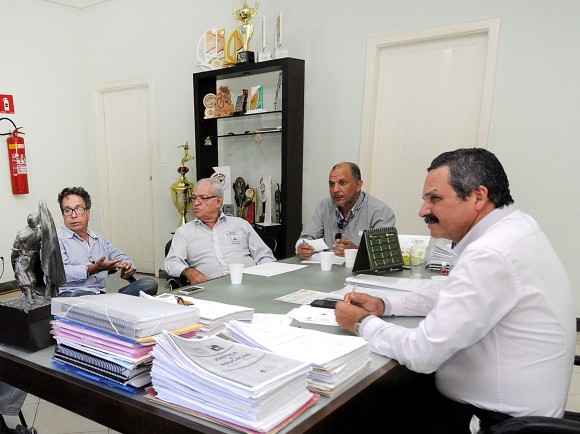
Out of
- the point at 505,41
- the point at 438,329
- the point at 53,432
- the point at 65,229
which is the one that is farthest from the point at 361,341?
the point at 505,41

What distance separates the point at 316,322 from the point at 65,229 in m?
1.79

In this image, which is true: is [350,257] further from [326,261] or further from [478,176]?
[478,176]

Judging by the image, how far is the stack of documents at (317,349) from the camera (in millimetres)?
932

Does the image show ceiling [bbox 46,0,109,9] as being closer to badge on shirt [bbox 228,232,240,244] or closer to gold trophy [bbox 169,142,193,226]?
gold trophy [bbox 169,142,193,226]

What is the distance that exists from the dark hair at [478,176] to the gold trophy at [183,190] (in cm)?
378

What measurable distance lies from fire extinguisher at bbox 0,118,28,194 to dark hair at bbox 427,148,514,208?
4929 millimetres

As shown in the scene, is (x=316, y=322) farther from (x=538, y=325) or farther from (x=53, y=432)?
(x=53, y=432)

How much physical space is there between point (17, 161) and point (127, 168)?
116 centimetres

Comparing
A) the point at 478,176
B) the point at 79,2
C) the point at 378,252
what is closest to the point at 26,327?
the point at 478,176

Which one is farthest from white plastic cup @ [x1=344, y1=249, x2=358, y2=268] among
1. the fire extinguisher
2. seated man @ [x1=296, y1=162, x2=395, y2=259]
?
the fire extinguisher

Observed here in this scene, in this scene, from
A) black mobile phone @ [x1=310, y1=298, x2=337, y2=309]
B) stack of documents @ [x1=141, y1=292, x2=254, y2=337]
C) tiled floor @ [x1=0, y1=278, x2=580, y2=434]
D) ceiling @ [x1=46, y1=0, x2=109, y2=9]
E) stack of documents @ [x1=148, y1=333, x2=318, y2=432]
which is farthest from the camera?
ceiling @ [x1=46, y1=0, x2=109, y2=9]

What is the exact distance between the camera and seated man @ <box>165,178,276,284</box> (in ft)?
8.66

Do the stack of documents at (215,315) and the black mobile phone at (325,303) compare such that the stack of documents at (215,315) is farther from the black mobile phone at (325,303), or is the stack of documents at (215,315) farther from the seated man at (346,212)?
the seated man at (346,212)

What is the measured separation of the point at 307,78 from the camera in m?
3.94
